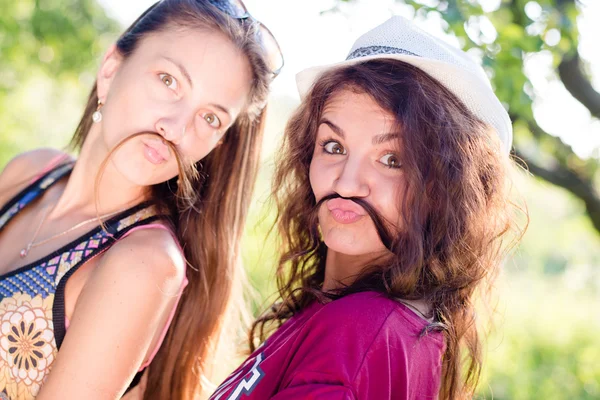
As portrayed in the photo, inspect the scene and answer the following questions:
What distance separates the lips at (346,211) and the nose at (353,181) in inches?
0.9

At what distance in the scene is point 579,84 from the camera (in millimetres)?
3600

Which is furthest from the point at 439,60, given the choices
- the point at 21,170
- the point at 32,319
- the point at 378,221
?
the point at 21,170

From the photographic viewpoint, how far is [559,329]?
6723 mm

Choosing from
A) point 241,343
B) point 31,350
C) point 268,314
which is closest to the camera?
point 31,350

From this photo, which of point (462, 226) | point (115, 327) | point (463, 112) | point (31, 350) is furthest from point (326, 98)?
point (31, 350)

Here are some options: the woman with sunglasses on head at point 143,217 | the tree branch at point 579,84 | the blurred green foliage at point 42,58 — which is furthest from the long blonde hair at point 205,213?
the blurred green foliage at point 42,58

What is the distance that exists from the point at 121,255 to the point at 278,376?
60 centimetres

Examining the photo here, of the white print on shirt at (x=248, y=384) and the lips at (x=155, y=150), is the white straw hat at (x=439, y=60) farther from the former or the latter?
the white print on shirt at (x=248, y=384)

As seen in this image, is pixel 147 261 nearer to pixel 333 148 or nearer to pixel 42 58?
pixel 333 148

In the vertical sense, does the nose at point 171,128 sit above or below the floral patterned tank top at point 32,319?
above

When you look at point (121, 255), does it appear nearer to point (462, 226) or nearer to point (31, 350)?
point (31, 350)

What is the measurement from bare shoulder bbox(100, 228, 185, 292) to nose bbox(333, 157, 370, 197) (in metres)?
0.57

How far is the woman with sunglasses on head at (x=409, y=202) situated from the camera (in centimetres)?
161

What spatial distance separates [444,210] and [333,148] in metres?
0.34
